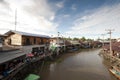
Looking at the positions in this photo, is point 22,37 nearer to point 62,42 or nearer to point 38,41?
point 38,41

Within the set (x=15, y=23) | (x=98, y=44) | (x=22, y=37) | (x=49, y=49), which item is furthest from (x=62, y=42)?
(x=98, y=44)

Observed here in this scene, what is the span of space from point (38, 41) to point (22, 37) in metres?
7.92

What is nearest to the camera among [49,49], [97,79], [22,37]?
[97,79]

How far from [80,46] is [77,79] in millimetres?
53946

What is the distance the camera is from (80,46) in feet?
233

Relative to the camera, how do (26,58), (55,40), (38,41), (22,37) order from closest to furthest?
(26,58)
(22,37)
(38,41)
(55,40)

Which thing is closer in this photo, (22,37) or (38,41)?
(22,37)

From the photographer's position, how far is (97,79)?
18.3 meters

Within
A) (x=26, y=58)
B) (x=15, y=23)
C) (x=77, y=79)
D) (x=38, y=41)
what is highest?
(x=15, y=23)

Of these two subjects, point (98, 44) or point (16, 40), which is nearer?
point (16, 40)

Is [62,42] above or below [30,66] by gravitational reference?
above

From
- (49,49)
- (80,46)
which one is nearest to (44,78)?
(49,49)

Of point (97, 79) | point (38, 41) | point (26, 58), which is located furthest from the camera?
point (38, 41)

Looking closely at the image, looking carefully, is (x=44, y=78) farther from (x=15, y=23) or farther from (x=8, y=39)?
(x=15, y=23)
